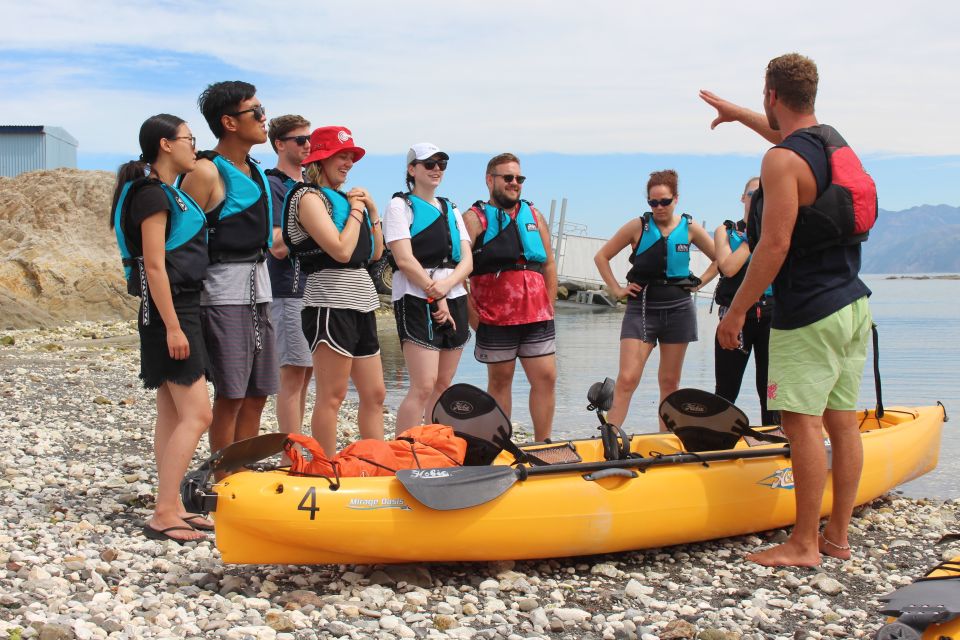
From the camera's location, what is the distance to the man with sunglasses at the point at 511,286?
573cm

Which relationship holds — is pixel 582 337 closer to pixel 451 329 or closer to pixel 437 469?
pixel 451 329

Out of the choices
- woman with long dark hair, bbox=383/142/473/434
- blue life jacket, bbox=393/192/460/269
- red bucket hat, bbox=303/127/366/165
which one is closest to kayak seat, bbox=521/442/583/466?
woman with long dark hair, bbox=383/142/473/434

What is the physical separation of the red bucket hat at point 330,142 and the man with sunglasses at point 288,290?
1.87 feet

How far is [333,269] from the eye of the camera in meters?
4.66

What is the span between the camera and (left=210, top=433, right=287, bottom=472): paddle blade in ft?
12.8

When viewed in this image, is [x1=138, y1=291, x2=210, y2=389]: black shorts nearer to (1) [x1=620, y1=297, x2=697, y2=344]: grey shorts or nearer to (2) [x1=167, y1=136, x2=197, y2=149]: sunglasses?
(2) [x1=167, y1=136, x2=197, y2=149]: sunglasses

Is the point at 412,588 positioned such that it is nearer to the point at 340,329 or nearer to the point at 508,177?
the point at 340,329

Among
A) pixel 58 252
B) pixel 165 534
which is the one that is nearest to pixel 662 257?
pixel 165 534

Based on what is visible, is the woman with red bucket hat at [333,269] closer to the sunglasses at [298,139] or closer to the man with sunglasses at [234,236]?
the man with sunglasses at [234,236]

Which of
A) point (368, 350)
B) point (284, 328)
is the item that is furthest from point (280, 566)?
point (284, 328)

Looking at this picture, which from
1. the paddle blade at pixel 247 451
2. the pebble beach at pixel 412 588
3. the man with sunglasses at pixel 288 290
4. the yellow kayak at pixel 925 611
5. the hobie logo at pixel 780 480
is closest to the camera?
the yellow kayak at pixel 925 611

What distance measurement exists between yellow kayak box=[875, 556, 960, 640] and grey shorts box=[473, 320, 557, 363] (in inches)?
117

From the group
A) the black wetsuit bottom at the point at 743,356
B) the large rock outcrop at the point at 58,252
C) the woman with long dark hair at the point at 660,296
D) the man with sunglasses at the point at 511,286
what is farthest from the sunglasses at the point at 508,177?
the large rock outcrop at the point at 58,252

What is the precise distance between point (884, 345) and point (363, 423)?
1834cm
